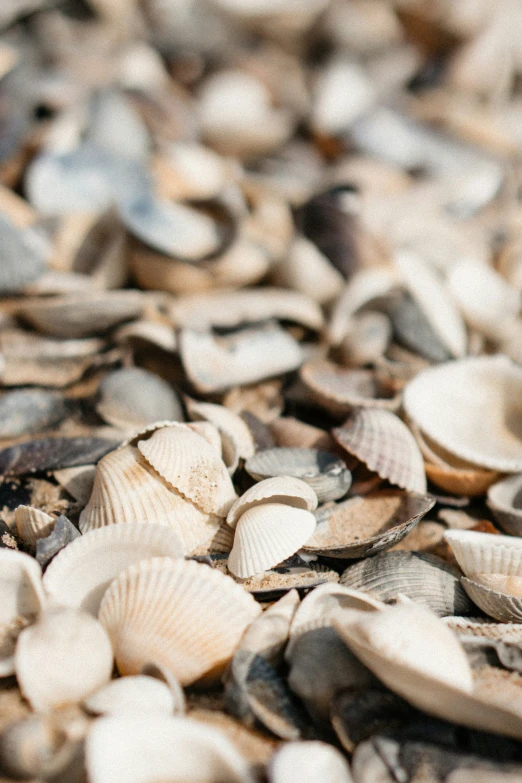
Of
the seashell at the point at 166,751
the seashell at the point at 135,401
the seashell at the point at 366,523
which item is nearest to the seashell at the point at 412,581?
the seashell at the point at 366,523

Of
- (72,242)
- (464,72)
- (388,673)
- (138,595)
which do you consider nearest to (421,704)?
(388,673)

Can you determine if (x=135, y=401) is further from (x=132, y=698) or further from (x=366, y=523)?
(x=132, y=698)

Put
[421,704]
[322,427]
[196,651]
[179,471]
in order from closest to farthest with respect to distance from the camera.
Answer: [421,704] < [196,651] < [179,471] < [322,427]

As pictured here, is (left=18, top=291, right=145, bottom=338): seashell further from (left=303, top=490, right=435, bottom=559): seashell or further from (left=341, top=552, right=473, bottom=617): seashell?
(left=341, top=552, right=473, bottom=617): seashell

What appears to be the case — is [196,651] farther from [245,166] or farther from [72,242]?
[245,166]

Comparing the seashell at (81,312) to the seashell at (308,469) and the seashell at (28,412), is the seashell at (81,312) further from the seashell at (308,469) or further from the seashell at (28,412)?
the seashell at (308,469)

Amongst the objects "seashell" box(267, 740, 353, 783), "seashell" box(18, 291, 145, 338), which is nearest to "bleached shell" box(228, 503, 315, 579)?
"seashell" box(267, 740, 353, 783)
